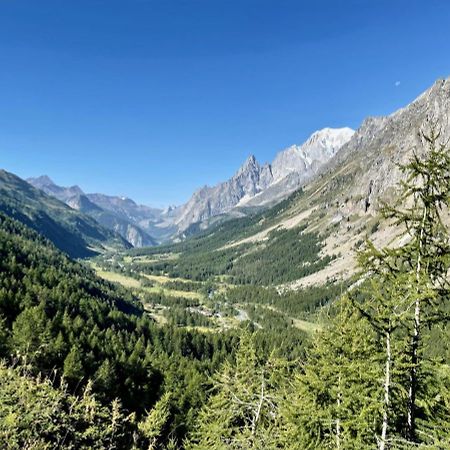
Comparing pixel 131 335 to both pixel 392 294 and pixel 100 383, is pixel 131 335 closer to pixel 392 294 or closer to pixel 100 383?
pixel 100 383

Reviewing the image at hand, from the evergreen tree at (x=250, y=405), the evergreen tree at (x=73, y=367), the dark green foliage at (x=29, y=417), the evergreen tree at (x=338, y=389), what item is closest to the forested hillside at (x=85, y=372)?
the dark green foliage at (x=29, y=417)

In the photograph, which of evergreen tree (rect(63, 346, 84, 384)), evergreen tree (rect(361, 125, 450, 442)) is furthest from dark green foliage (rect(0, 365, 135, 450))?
evergreen tree (rect(63, 346, 84, 384))

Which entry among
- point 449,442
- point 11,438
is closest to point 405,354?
point 449,442

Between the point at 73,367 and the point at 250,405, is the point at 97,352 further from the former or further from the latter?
the point at 250,405

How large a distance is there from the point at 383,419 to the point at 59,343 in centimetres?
7669

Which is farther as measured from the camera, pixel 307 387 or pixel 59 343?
pixel 59 343

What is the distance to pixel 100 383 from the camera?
78.9 metres

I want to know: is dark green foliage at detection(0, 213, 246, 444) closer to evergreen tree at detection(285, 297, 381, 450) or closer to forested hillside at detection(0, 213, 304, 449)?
forested hillside at detection(0, 213, 304, 449)

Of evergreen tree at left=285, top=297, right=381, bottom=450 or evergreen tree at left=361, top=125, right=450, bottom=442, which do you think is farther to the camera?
evergreen tree at left=285, top=297, right=381, bottom=450

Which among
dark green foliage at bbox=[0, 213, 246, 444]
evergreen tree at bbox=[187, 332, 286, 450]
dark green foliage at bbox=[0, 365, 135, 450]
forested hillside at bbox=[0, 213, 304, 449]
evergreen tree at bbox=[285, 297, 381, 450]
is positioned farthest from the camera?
dark green foliage at bbox=[0, 213, 246, 444]

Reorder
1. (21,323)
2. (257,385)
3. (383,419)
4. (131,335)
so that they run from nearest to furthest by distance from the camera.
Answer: (383,419) < (257,385) < (21,323) < (131,335)

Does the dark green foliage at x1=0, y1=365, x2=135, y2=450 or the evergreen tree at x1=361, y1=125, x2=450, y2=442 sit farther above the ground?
the evergreen tree at x1=361, y1=125, x2=450, y2=442

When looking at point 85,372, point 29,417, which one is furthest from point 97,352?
point 29,417

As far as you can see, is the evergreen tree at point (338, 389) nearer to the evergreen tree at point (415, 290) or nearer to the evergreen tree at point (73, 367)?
the evergreen tree at point (415, 290)
